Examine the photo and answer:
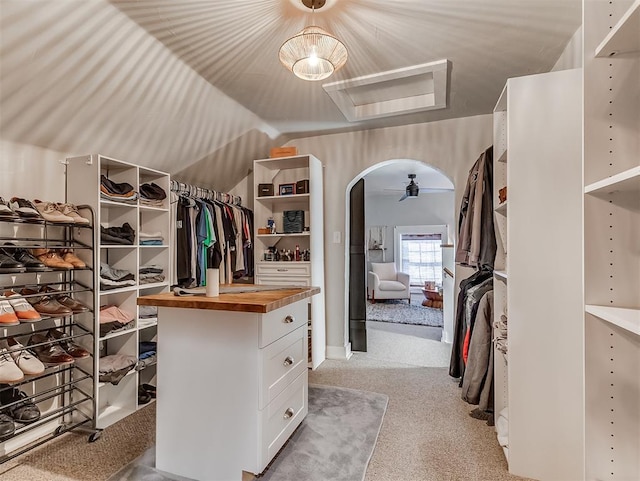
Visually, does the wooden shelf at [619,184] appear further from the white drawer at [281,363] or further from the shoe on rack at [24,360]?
the shoe on rack at [24,360]

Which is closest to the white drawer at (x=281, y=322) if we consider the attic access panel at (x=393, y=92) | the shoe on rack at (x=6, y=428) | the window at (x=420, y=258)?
the shoe on rack at (x=6, y=428)

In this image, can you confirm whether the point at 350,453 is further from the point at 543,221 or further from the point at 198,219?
the point at 198,219

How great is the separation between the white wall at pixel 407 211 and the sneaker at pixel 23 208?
6.47 meters

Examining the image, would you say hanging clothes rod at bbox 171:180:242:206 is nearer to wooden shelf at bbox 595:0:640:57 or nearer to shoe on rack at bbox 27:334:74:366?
shoe on rack at bbox 27:334:74:366

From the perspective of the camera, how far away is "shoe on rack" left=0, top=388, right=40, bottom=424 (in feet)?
6.13

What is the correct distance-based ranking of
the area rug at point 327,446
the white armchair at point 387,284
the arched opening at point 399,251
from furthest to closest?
the white armchair at point 387,284 → the arched opening at point 399,251 → the area rug at point 327,446

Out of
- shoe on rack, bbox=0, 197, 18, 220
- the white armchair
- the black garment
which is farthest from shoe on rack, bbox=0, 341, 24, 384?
the white armchair

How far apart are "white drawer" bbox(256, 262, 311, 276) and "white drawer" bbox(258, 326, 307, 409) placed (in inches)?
51.2

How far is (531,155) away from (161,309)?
1976 mm

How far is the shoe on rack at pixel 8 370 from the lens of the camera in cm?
168

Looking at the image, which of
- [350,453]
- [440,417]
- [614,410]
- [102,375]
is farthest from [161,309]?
[440,417]

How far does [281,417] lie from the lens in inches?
69.9

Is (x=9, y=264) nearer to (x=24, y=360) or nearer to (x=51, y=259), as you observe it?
(x=51, y=259)

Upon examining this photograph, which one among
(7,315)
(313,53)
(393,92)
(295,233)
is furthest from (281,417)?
(393,92)
